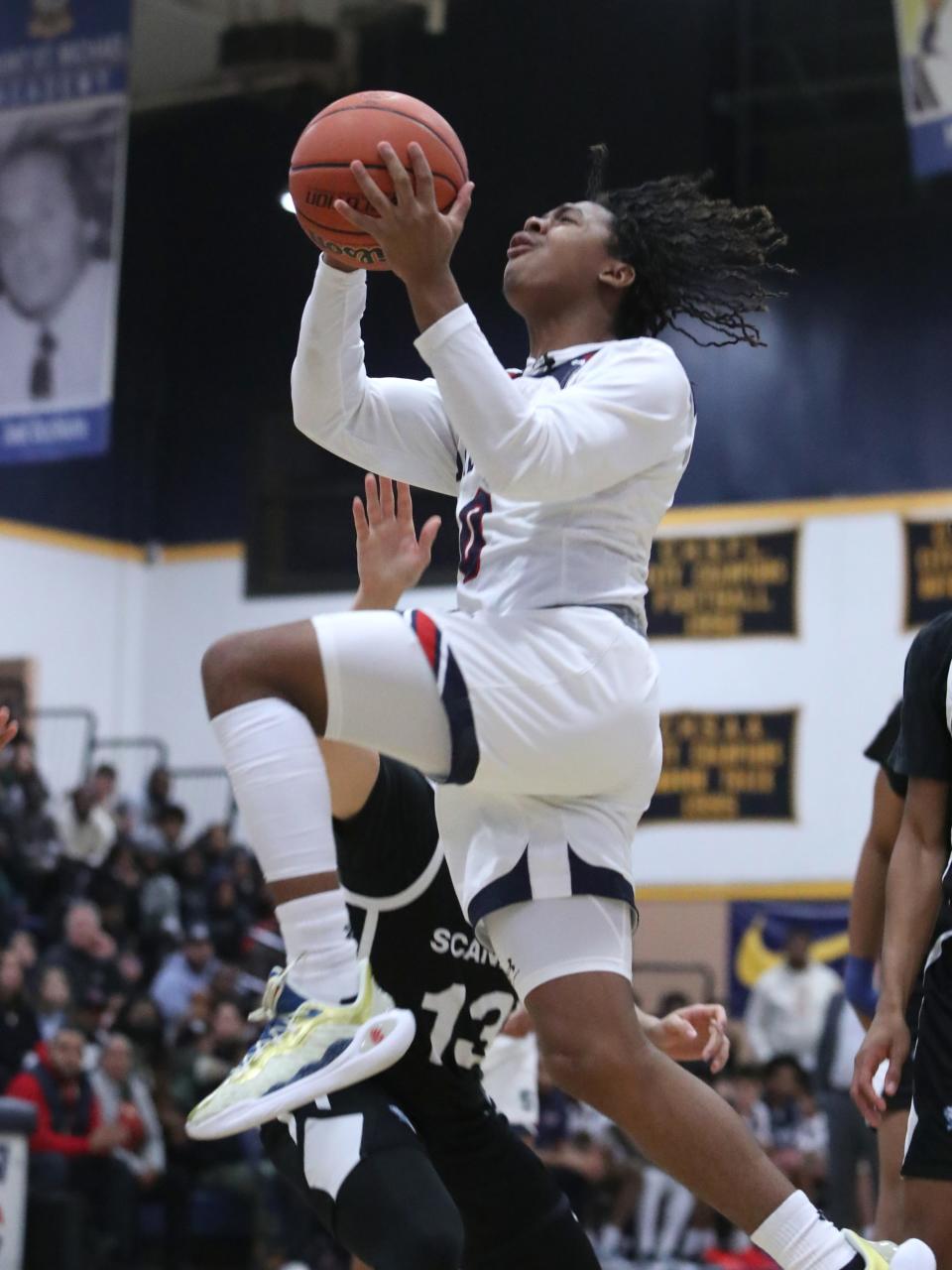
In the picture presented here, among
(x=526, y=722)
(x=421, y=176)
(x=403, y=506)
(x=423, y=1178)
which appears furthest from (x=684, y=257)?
(x=423, y=1178)

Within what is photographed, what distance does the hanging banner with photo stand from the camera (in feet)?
34.5

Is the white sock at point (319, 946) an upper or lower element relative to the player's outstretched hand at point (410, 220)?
lower

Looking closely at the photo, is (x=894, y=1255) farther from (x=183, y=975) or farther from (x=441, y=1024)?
(x=183, y=975)

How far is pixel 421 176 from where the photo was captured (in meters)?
3.20

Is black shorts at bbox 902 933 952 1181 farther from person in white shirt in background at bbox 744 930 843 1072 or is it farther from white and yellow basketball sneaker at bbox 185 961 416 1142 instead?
person in white shirt in background at bbox 744 930 843 1072

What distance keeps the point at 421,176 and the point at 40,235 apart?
351 inches

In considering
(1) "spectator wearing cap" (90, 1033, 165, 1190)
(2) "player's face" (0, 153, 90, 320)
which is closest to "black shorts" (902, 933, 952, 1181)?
(1) "spectator wearing cap" (90, 1033, 165, 1190)

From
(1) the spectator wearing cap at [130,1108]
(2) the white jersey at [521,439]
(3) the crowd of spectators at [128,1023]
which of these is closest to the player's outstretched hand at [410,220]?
(2) the white jersey at [521,439]

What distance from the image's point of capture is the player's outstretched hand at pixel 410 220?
316 centimetres

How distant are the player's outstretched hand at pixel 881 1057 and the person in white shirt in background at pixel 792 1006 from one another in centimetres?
1056

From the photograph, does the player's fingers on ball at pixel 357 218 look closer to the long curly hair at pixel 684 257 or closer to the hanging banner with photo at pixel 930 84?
the long curly hair at pixel 684 257

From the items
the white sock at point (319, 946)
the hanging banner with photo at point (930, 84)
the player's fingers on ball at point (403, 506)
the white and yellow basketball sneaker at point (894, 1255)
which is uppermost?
the hanging banner with photo at point (930, 84)

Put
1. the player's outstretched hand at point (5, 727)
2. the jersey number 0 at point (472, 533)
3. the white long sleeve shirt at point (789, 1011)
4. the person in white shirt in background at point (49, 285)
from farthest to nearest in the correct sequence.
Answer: the white long sleeve shirt at point (789, 1011) < the person in white shirt in background at point (49, 285) < the player's outstretched hand at point (5, 727) < the jersey number 0 at point (472, 533)

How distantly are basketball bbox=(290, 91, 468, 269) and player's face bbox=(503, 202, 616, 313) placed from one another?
0.86ft
